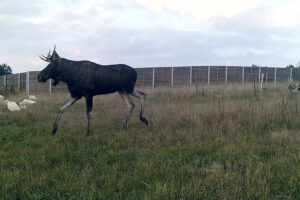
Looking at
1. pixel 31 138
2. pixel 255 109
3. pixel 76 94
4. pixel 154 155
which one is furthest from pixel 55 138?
pixel 255 109

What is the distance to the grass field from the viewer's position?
342 centimetres

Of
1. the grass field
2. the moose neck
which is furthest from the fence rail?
the moose neck

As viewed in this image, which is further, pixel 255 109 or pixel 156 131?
pixel 255 109

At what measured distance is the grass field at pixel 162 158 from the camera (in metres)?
3.42

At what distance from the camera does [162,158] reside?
464cm

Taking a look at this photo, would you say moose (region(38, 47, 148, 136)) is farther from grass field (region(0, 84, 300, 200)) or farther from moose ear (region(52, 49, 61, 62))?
grass field (region(0, 84, 300, 200))

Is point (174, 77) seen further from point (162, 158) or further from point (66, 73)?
point (162, 158)

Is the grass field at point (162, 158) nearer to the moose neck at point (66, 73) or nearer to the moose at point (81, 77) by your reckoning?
the moose at point (81, 77)

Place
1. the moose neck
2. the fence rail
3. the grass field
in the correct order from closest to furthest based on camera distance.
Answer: the grass field < the moose neck < the fence rail

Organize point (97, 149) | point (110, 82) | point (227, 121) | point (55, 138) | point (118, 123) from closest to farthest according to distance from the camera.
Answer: point (97, 149) → point (55, 138) → point (227, 121) → point (110, 82) → point (118, 123)

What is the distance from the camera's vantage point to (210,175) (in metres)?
3.77

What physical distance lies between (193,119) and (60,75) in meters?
3.59


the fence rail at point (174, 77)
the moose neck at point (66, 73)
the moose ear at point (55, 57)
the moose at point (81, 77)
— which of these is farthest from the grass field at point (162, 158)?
the fence rail at point (174, 77)

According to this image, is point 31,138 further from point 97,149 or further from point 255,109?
point 255,109
